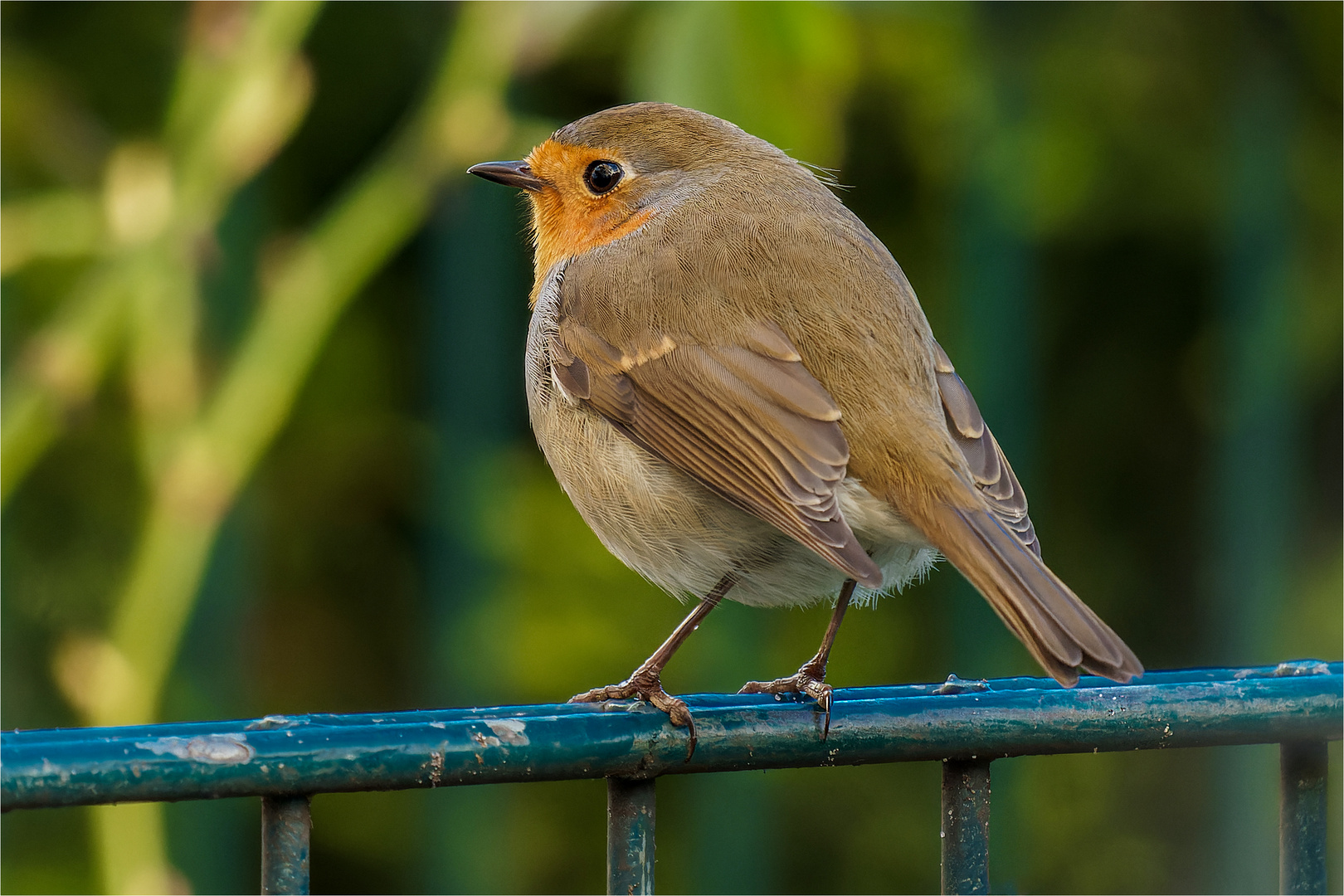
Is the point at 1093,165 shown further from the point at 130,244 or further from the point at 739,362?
the point at 130,244

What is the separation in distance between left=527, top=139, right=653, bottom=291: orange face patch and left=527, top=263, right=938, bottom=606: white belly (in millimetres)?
409

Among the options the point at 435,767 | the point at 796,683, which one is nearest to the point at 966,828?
the point at 435,767

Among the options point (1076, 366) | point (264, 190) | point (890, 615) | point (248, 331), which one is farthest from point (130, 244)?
point (1076, 366)

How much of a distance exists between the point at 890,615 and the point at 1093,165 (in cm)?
107

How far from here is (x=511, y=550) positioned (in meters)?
3.05

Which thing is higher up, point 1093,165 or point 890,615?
point 1093,165

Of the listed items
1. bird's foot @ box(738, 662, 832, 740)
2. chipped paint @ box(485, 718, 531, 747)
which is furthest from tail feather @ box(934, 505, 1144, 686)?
chipped paint @ box(485, 718, 531, 747)

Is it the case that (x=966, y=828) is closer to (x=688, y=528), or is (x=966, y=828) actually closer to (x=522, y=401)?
(x=688, y=528)

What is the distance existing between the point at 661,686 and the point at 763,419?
39cm

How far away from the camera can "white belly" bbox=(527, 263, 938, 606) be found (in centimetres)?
210

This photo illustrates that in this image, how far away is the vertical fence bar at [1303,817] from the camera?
1.50m

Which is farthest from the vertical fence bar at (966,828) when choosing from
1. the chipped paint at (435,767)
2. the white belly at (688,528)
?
the white belly at (688,528)

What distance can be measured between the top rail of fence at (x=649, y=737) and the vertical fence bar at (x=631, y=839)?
1.3 inches

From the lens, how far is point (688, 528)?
2119mm
